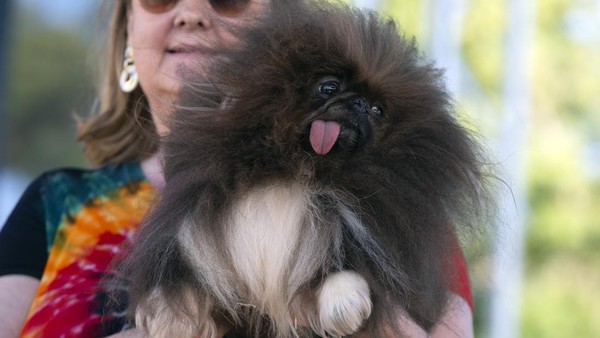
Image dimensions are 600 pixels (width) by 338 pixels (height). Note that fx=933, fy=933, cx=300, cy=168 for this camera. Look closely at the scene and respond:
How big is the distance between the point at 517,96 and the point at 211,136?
15.9 feet

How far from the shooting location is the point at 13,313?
82.1 inches

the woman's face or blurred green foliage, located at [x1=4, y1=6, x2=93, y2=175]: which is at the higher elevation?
the woman's face

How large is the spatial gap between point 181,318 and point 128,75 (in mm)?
1069

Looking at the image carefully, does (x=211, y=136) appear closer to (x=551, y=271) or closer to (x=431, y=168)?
(x=431, y=168)

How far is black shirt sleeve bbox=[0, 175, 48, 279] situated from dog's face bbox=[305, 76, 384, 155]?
920 mm

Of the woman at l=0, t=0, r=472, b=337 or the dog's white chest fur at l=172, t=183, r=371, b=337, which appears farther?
the woman at l=0, t=0, r=472, b=337

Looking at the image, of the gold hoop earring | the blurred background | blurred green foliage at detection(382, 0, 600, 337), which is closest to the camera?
the gold hoop earring

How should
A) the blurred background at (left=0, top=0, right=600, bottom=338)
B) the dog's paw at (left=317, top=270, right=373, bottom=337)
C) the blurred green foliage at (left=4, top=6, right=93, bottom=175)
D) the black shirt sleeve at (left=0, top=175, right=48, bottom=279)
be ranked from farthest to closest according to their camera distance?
1. the blurred background at (left=0, top=0, right=600, bottom=338)
2. the blurred green foliage at (left=4, top=6, right=93, bottom=175)
3. the black shirt sleeve at (left=0, top=175, right=48, bottom=279)
4. the dog's paw at (left=317, top=270, right=373, bottom=337)

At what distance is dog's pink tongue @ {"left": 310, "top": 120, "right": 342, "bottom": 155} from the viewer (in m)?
1.54

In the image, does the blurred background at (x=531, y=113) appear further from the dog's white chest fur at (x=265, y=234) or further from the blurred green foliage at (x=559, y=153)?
the dog's white chest fur at (x=265, y=234)

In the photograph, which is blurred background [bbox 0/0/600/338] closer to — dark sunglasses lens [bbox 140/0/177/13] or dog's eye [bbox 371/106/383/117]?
dark sunglasses lens [bbox 140/0/177/13]

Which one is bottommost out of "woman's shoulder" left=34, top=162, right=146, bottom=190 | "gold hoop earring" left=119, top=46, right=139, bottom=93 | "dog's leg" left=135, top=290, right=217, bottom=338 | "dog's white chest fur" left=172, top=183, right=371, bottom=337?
"woman's shoulder" left=34, top=162, right=146, bottom=190

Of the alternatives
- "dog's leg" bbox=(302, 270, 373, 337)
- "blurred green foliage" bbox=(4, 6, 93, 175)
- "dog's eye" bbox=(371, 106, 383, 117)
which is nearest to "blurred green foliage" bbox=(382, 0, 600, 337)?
"blurred green foliage" bbox=(4, 6, 93, 175)

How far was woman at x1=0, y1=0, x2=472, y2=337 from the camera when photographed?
1.92 m
